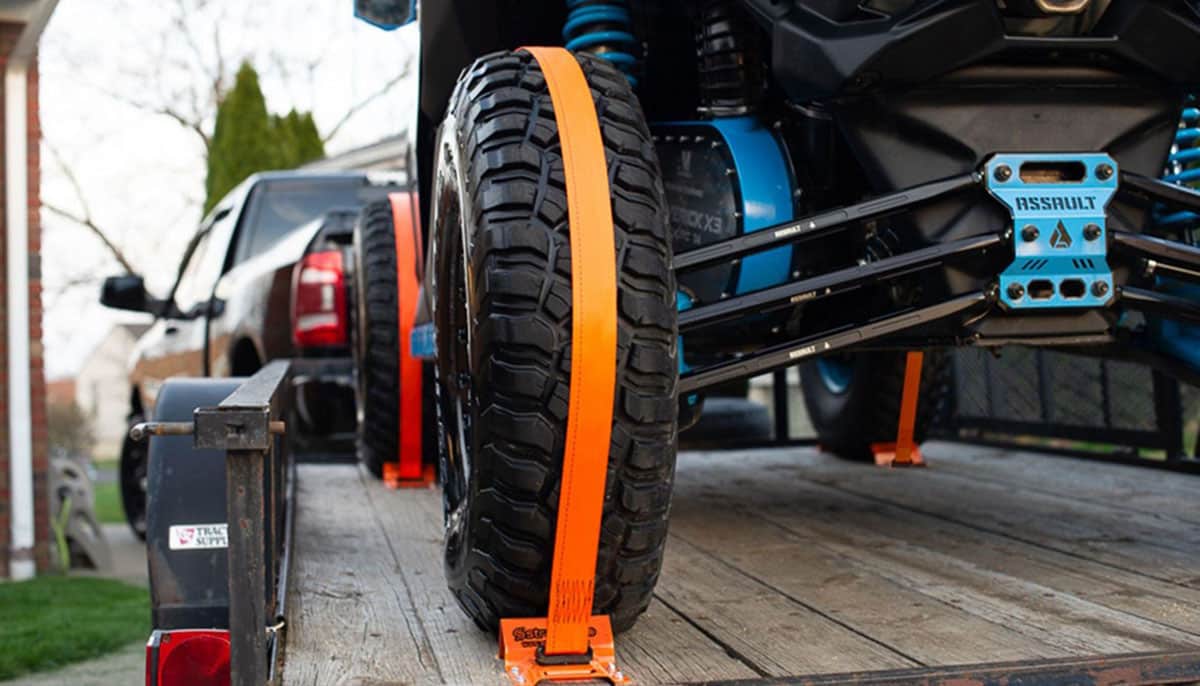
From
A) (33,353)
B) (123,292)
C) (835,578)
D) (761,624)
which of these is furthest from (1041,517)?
A: (33,353)

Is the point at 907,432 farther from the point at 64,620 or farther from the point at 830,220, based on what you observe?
the point at 64,620

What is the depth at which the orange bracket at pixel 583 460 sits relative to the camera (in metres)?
1.96

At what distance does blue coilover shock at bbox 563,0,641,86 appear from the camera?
3.07 metres

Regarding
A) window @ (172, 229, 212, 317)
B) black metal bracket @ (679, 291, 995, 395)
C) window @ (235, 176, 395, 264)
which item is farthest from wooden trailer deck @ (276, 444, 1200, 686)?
window @ (172, 229, 212, 317)

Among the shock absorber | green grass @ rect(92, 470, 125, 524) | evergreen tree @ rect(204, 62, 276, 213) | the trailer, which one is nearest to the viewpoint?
the trailer

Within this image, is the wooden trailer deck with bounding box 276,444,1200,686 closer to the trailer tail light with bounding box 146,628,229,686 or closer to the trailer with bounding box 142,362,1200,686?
the trailer with bounding box 142,362,1200,686

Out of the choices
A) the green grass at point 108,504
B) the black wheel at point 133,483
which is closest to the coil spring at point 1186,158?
the black wheel at point 133,483

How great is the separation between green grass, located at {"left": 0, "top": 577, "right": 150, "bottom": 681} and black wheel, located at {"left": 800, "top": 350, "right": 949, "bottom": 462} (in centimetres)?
314

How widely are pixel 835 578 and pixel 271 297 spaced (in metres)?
3.72

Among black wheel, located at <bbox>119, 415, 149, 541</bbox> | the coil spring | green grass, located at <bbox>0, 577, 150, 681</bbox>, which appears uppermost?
the coil spring

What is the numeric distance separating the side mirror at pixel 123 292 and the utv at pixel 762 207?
328 centimetres

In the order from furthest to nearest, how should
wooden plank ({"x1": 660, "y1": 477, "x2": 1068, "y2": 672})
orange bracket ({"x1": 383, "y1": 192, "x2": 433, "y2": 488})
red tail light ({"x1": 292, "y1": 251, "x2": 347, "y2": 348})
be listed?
red tail light ({"x1": 292, "y1": 251, "x2": 347, "y2": 348}) → orange bracket ({"x1": 383, "y1": 192, "x2": 433, "y2": 488}) → wooden plank ({"x1": 660, "y1": 477, "x2": 1068, "y2": 672})

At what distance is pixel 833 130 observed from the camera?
2.97 m

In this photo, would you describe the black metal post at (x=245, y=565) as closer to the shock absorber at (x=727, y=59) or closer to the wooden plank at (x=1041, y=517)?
the shock absorber at (x=727, y=59)
